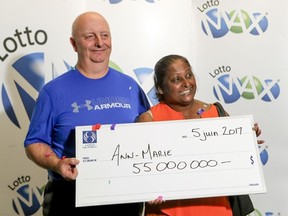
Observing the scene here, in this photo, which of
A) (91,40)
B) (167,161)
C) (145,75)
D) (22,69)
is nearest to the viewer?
(167,161)

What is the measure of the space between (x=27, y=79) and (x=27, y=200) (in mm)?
540

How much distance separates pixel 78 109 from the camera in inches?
45.6

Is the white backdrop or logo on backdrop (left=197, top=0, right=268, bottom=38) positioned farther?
logo on backdrop (left=197, top=0, right=268, bottom=38)

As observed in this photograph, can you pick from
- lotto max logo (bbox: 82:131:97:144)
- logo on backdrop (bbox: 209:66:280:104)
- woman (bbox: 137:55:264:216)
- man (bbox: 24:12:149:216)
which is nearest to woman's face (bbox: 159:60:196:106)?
woman (bbox: 137:55:264:216)

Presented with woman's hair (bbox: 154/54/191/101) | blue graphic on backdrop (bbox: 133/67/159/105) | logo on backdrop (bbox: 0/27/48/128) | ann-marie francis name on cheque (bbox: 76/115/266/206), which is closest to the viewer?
ann-marie francis name on cheque (bbox: 76/115/266/206)

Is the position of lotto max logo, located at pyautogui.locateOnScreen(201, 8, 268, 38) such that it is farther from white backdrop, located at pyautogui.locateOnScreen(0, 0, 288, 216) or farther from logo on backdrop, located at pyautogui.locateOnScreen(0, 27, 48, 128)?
logo on backdrop, located at pyautogui.locateOnScreen(0, 27, 48, 128)

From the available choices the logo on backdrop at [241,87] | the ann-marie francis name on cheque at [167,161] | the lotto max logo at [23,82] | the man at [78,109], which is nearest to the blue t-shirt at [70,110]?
the man at [78,109]

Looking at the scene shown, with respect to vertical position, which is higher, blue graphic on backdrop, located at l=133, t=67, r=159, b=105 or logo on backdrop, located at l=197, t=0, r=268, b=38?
logo on backdrop, located at l=197, t=0, r=268, b=38

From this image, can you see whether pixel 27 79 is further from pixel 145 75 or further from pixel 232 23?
pixel 232 23

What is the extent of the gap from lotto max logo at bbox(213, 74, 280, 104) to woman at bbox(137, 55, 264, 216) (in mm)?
632

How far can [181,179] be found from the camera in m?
1.05

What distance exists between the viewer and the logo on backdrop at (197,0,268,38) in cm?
174

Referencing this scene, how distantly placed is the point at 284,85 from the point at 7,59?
128 centimetres

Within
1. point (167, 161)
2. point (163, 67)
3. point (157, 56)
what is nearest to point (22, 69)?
point (157, 56)
